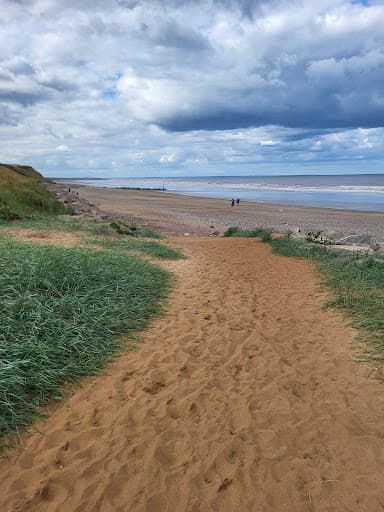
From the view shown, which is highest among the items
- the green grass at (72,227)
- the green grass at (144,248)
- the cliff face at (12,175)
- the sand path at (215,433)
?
the cliff face at (12,175)

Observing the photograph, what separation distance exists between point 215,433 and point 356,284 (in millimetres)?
5233

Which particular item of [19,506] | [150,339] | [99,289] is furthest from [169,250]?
[19,506]

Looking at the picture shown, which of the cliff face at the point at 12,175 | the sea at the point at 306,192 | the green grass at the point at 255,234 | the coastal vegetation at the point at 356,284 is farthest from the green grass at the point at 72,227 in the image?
the sea at the point at 306,192

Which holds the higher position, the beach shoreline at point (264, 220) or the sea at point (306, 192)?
the sea at point (306, 192)

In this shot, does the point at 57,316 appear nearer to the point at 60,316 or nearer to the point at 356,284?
the point at 60,316

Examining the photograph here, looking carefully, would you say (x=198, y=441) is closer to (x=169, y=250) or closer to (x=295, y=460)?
(x=295, y=460)

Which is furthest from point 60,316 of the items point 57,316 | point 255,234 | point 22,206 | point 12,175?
point 12,175

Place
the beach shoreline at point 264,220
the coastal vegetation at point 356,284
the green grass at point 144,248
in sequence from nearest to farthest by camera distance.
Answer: the coastal vegetation at point 356,284
the green grass at point 144,248
the beach shoreline at point 264,220

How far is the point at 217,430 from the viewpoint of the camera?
3.35 meters

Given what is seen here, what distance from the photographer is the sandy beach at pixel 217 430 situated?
2.70 meters

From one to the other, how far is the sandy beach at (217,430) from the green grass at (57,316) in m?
0.27

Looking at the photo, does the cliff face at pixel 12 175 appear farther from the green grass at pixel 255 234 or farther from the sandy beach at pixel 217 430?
the sandy beach at pixel 217 430

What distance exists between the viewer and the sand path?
2691 millimetres

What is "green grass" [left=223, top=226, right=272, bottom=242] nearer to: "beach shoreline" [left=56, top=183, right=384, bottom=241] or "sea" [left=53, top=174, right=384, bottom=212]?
"beach shoreline" [left=56, top=183, right=384, bottom=241]
